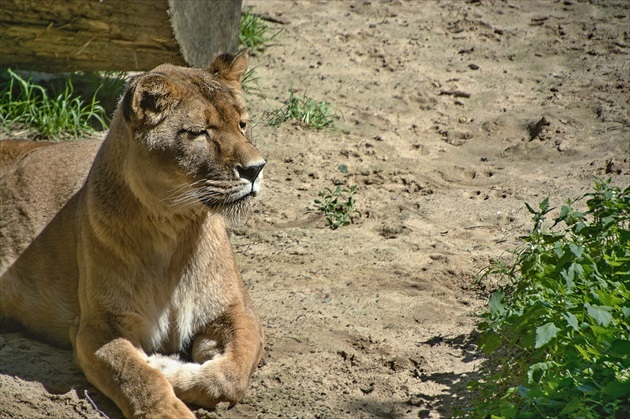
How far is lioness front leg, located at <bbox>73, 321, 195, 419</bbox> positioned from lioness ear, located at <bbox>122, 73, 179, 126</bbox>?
1.10 metres

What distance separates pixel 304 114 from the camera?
795 cm

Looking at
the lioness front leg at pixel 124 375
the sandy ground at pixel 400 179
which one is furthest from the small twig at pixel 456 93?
the lioness front leg at pixel 124 375

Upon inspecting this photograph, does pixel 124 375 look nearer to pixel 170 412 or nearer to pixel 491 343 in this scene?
pixel 170 412

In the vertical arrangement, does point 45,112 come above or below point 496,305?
below

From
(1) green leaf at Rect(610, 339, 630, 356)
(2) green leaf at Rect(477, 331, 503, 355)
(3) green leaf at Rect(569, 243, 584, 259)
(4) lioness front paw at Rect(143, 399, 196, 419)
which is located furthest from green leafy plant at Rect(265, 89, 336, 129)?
(1) green leaf at Rect(610, 339, 630, 356)

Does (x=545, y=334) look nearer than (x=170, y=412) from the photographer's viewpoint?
Yes

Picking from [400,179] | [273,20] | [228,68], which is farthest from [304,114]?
[228,68]

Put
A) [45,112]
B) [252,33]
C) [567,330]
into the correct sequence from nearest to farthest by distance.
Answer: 1. [567,330]
2. [45,112]
3. [252,33]

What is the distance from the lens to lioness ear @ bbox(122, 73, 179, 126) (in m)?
4.38

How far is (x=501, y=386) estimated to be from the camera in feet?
14.1

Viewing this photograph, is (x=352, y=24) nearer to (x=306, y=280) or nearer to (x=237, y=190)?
(x=306, y=280)

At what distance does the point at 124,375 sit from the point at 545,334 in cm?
202

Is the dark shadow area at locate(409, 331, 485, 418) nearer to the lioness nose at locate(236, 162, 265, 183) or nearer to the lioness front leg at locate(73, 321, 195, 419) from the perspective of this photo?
the lioness front leg at locate(73, 321, 195, 419)

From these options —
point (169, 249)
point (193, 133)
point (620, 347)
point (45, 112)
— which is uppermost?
point (193, 133)
